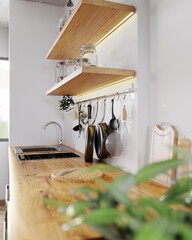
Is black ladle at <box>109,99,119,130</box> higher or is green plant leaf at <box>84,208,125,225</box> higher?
black ladle at <box>109,99,119,130</box>

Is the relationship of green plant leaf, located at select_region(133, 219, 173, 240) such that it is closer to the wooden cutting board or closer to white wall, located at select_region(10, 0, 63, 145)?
the wooden cutting board

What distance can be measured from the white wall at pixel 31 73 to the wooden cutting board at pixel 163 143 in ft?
5.99

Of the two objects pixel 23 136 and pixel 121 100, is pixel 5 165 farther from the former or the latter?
pixel 121 100

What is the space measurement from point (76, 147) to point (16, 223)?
A: 1713 mm

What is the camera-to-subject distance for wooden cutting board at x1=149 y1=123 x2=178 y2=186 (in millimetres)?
1137

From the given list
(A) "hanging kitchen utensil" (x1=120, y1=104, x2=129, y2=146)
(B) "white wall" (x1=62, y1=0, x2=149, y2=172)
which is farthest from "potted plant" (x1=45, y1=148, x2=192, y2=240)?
(A) "hanging kitchen utensil" (x1=120, y1=104, x2=129, y2=146)

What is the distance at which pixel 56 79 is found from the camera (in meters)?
2.88

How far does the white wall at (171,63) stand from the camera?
3.57ft

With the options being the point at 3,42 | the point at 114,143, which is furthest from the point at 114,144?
the point at 3,42

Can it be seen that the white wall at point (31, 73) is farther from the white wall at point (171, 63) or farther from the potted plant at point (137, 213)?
the potted plant at point (137, 213)

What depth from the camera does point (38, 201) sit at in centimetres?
89

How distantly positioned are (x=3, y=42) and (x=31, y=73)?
1.11m

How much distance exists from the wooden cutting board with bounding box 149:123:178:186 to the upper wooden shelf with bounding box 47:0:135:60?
67 cm

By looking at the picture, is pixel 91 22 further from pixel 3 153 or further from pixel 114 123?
pixel 3 153
